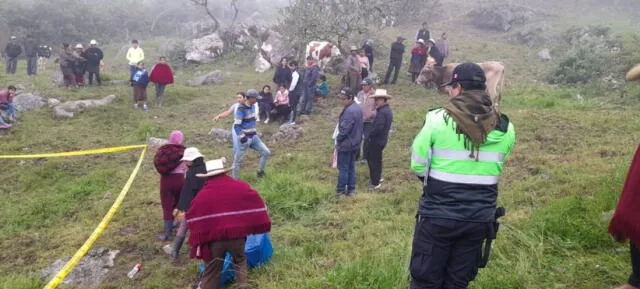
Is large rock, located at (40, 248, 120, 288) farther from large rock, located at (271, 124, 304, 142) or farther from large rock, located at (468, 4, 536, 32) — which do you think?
large rock, located at (468, 4, 536, 32)

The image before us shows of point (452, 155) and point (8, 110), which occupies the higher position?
point (452, 155)

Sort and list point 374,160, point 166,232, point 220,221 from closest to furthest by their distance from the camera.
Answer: point 220,221, point 166,232, point 374,160

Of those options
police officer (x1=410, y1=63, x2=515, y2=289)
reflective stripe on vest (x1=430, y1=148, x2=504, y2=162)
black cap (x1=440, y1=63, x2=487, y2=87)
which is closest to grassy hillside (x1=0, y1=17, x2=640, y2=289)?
police officer (x1=410, y1=63, x2=515, y2=289)

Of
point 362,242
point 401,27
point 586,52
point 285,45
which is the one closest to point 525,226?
point 362,242

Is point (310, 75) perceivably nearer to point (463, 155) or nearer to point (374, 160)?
point (374, 160)

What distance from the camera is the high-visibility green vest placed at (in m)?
3.04

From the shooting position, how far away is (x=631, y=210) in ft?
8.70

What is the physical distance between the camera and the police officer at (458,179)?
304 cm

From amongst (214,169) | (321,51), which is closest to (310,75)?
(321,51)

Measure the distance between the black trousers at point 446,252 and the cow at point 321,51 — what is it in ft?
46.0

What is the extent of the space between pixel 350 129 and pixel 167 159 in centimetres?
269

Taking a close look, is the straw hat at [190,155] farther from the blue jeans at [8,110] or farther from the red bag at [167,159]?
the blue jeans at [8,110]

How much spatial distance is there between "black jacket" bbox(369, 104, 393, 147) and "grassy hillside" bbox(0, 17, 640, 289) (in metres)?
0.84

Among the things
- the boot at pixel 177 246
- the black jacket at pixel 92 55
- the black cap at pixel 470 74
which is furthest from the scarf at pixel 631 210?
the black jacket at pixel 92 55
